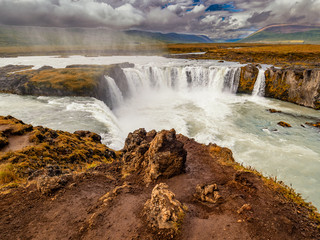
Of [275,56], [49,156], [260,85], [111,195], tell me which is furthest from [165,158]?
[275,56]

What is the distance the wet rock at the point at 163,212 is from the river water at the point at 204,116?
4.97m

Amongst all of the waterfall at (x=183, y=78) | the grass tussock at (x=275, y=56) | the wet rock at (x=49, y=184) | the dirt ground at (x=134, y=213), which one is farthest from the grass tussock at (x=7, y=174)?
the grass tussock at (x=275, y=56)

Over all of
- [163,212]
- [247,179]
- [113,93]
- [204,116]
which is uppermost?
[163,212]

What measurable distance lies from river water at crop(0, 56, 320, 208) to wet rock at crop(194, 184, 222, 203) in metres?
3.28

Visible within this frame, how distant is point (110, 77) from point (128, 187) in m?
26.7

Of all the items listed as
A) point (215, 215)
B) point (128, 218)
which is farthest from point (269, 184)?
point (128, 218)

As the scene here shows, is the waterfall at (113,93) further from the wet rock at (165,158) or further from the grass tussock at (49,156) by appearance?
the wet rock at (165,158)

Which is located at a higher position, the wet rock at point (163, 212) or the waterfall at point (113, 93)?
the wet rock at point (163, 212)

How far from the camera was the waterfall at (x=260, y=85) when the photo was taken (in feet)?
110

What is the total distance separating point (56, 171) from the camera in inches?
293

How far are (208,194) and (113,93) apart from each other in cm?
2531

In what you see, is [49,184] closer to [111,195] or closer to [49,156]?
[111,195]

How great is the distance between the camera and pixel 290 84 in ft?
98.3

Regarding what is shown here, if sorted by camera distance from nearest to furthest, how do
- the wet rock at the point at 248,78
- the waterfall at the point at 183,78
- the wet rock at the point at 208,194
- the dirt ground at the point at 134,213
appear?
the dirt ground at the point at 134,213 → the wet rock at the point at 208,194 → the wet rock at the point at 248,78 → the waterfall at the point at 183,78
